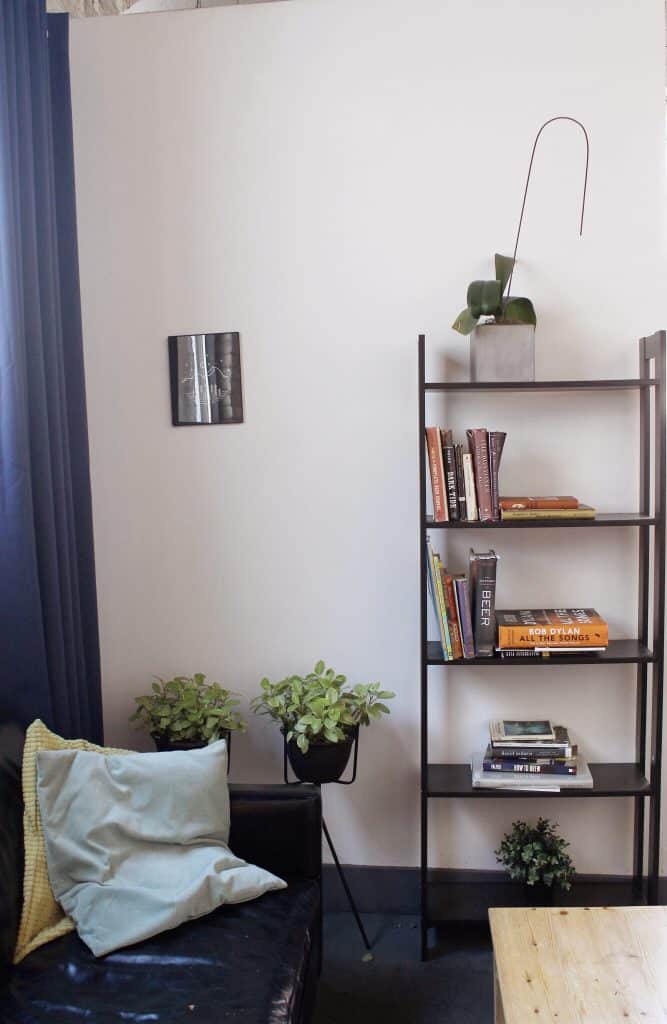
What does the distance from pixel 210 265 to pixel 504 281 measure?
877mm

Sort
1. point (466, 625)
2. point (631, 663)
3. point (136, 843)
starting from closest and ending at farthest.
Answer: point (136, 843) < point (466, 625) < point (631, 663)

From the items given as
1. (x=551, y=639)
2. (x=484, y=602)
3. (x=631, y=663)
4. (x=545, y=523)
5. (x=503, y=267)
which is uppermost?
(x=503, y=267)

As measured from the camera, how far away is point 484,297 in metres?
2.26

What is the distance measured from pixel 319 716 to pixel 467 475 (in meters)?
0.76

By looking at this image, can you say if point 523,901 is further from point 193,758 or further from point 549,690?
point 193,758

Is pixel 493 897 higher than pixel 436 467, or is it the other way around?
pixel 436 467

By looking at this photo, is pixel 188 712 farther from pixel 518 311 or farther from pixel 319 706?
pixel 518 311

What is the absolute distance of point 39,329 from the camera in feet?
7.26

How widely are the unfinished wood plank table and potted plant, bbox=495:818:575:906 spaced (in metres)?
0.50

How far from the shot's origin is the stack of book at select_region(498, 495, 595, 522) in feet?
7.39

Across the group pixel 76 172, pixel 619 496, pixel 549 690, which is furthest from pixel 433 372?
pixel 76 172

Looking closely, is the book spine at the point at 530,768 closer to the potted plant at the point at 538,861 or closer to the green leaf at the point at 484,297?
the potted plant at the point at 538,861

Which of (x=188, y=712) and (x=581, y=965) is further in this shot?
(x=188, y=712)

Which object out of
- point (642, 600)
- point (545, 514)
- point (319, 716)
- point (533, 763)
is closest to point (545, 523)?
point (545, 514)
